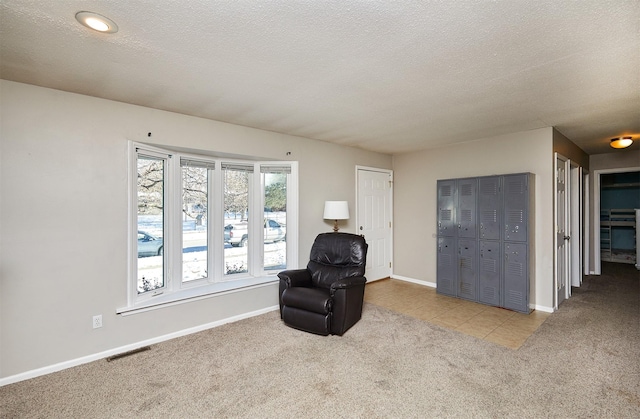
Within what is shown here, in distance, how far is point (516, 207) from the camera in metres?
3.83

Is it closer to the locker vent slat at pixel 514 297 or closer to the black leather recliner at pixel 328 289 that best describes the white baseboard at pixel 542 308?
the locker vent slat at pixel 514 297

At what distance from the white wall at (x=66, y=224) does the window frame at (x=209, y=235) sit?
90 millimetres

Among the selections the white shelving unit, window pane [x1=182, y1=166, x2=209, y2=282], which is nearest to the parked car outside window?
window pane [x1=182, y1=166, x2=209, y2=282]

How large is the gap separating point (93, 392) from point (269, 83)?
2763 mm

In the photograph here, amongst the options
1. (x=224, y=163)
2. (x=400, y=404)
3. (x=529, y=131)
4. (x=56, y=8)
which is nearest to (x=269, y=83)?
(x=56, y=8)

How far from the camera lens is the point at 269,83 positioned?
245 centimetres

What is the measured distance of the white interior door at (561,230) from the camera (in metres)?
3.82

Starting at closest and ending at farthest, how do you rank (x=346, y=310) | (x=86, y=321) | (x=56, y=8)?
(x=56, y=8), (x=86, y=321), (x=346, y=310)

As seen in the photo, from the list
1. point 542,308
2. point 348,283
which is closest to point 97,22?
point 348,283

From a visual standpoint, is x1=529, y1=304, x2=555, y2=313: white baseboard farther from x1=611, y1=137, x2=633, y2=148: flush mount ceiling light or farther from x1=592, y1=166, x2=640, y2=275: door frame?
x1=592, y1=166, x2=640, y2=275: door frame

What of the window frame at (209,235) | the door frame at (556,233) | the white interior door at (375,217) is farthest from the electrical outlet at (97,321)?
the door frame at (556,233)

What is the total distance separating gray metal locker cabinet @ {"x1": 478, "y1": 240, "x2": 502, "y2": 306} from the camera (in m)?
4.00

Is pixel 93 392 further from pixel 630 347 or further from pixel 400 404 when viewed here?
pixel 630 347

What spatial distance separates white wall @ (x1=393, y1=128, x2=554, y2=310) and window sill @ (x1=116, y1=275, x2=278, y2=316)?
2.69 metres
